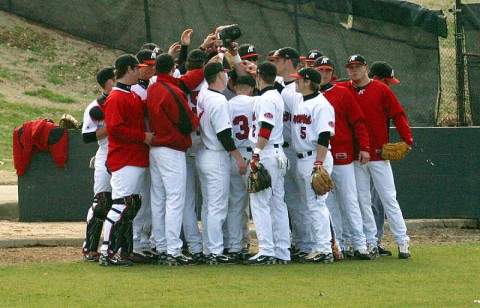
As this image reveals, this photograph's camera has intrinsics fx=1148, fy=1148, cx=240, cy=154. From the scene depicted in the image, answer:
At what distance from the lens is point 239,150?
11.6 m

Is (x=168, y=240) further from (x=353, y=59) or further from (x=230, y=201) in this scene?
(x=353, y=59)

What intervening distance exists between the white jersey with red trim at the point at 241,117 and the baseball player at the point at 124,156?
917mm

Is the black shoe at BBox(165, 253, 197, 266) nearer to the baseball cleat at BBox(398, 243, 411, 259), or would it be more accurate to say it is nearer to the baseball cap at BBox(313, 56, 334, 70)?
the baseball cleat at BBox(398, 243, 411, 259)

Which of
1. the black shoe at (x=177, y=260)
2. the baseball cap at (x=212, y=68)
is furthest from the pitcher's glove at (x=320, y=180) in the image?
the black shoe at (x=177, y=260)

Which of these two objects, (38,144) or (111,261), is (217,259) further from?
(38,144)

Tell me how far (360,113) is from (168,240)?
91.4 inches

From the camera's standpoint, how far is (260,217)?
37.0 ft

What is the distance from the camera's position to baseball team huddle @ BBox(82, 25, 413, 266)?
1113cm

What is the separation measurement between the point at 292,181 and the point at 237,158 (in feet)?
2.94

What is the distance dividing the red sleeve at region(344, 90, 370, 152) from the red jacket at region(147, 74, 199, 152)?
5.24 ft

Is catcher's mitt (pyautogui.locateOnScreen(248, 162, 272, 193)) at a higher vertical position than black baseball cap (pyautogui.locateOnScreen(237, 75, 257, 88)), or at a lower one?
lower

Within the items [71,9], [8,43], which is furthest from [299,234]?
[8,43]

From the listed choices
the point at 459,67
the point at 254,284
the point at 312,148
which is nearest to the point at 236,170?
the point at 312,148

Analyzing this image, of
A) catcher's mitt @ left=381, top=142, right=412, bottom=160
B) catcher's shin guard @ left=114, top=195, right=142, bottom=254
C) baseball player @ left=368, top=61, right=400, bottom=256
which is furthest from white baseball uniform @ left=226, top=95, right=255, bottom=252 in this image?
baseball player @ left=368, top=61, right=400, bottom=256
